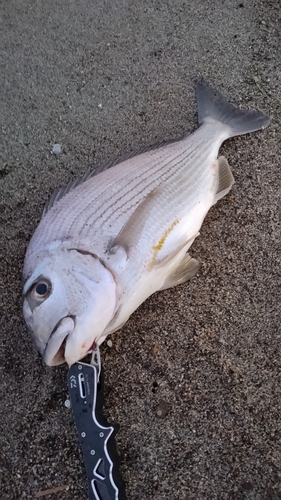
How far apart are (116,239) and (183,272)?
1.51 feet

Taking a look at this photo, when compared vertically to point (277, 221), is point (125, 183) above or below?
above

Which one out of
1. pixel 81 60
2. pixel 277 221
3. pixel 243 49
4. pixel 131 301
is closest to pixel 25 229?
pixel 131 301

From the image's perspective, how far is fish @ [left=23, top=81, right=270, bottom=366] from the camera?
1.85m

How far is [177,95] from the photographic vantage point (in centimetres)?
276

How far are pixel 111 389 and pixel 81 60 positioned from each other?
2.09 meters

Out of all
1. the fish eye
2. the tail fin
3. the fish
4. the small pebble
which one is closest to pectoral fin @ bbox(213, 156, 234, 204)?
the fish

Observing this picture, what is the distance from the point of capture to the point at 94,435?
6.39ft

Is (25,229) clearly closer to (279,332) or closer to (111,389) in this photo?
(111,389)

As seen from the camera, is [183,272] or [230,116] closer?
[183,272]

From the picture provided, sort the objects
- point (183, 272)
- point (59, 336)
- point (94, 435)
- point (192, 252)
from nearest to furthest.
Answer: point (59, 336)
point (94, 435)
point (183, 272)
point (192, 252)

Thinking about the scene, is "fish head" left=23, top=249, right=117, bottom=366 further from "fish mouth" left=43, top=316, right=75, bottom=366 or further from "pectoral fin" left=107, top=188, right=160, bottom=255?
"pectoral fin" left=107, top=188, right=160, bottom=255

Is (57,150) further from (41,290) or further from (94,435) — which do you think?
(94,435)

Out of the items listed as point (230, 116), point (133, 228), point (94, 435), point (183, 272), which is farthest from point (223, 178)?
point (94, 435)

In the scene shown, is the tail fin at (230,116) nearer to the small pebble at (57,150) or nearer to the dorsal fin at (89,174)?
the dorsal fin at (89,174)
